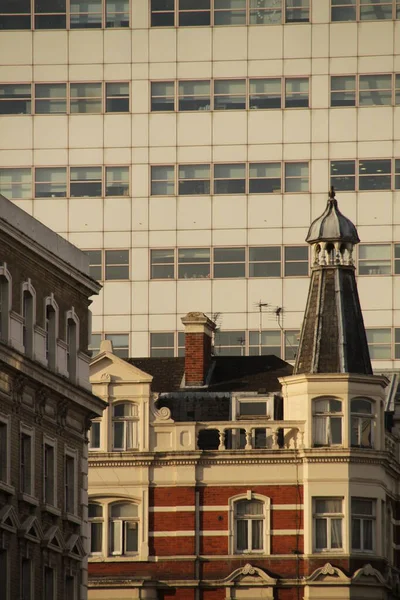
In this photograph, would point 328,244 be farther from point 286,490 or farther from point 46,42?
point 46,42

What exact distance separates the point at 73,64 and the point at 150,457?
193ft

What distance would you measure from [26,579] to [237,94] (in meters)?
76.5

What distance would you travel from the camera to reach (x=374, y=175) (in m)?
149

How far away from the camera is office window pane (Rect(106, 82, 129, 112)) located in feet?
500

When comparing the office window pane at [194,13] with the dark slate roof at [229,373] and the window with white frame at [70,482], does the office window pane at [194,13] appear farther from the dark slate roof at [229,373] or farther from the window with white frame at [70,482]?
the window with white frame at [70,482]

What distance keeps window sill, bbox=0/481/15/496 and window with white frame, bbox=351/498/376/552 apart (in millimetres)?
23990

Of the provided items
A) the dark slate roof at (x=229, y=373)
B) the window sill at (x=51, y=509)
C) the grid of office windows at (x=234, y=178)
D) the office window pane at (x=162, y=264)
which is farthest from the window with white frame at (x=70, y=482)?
the grid of office windows at (x=234, y=178)

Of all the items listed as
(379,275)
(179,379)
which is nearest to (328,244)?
(179,379)

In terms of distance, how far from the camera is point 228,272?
14912 centimetres

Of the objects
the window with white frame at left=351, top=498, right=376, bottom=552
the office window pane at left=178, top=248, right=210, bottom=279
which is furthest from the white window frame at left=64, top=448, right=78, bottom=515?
the office window pane at left=178, top=248, right=210, bottom=279

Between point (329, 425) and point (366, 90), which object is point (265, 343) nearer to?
point (366, 90)

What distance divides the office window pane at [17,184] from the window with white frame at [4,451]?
7779 cm

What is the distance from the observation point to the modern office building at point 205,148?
5846 inches

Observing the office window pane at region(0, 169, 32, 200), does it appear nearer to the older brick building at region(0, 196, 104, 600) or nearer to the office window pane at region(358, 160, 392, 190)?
the office window pane at region(358, 160, 392, 190)
